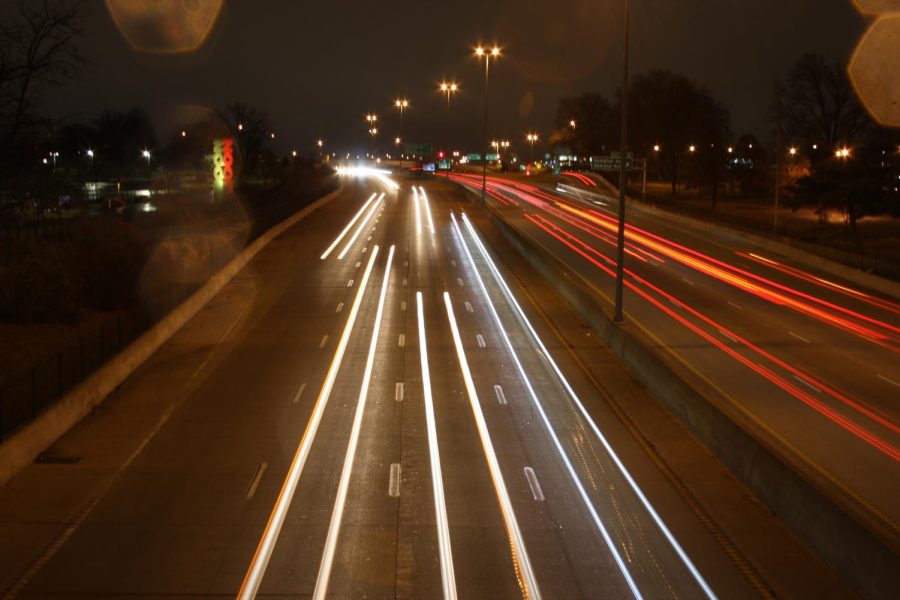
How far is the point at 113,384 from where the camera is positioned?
18922 millimetres

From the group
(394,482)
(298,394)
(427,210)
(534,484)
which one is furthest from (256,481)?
(427,210)

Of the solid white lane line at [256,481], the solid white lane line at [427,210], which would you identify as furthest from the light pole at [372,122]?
the solid white lane line at [256,481]

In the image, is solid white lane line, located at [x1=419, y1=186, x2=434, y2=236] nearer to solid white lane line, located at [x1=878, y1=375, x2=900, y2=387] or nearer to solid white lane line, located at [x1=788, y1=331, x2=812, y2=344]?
solid white lane line, located at [x1=788, y1=331, x2=812, y2=344]

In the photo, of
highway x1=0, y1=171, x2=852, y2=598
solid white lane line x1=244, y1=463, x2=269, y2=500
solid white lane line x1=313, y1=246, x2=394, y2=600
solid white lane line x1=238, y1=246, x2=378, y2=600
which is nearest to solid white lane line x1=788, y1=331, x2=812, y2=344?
highway x1=0, y1=171, x2=852, y2=598

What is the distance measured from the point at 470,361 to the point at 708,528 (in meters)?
10.8

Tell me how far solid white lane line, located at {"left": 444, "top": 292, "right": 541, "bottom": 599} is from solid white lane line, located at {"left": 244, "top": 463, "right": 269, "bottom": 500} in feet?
11.5

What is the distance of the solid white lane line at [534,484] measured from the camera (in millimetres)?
12633

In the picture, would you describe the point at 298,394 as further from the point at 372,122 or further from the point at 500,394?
the point at 372,122

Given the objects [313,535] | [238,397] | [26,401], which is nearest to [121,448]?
[26,401]

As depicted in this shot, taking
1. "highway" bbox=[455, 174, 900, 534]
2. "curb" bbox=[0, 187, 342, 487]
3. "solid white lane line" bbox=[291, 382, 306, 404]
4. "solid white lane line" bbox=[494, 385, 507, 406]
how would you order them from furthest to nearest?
1. "solid white lane line" bbox=[494, 385, 507, 406]
2. "solid white lane line" bbox=[291, 382, 306, 404]
3. "highway" bbox=[455, 174, 900, 534]
4. "curb" bbox=[0, 187, 342, 487]

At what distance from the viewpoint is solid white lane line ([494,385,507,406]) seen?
59.5ft

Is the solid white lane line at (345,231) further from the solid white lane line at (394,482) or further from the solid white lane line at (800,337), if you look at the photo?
the solid white lane line at (394,482)

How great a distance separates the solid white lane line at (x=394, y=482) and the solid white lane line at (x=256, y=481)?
76.7 inches

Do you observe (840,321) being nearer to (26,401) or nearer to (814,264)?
(814,264)
